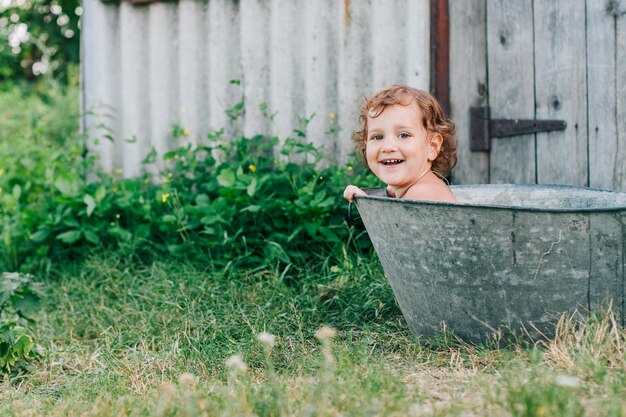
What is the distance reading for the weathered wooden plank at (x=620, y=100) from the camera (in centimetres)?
367

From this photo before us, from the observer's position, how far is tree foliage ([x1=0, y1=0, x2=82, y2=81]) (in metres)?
9.23

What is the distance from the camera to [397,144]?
9.69 ft

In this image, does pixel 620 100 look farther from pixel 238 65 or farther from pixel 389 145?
pixel 238 65

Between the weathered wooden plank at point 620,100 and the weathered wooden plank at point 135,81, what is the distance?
111 inches

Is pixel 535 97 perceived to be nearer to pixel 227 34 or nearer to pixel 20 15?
pixel 227 34

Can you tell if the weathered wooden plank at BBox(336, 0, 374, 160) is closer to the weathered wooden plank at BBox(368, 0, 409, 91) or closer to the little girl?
the weathered wooden plank at BBox(368, 0, 409, 91)

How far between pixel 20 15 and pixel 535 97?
7.14 m

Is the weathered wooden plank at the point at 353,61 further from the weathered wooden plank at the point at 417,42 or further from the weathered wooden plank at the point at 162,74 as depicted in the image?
the weathered wooden plank at the point at 162,74

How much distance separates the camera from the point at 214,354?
2.90 meters

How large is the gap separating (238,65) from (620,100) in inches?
85.5

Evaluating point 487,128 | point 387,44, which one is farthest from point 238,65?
point 487,128

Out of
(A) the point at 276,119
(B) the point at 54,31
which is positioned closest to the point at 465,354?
(A) the point at 276,119

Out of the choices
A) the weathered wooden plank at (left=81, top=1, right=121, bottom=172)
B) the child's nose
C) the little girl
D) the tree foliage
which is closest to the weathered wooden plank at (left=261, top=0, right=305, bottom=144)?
the weathered wooden plank at (left=81, top=1, right=121, bottom=172)

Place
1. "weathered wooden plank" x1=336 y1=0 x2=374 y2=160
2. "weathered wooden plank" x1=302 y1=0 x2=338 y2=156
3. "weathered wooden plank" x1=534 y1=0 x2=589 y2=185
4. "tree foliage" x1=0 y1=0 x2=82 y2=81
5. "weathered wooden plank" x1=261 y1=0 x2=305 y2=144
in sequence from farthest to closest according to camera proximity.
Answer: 1. "tree foliage" x1=0 y1=0 x2=82 y2=81
2. "weathered wooden plank" x1=261 y1=0 x2=305 y2=144
3. "weathered wooden plank" x1=302 y1=0 x2=338 y2=156
4. "weathered wooden plank" x1=336 y1=0 x2=374 y2=160
5. "weathered wooden plank" x1=534 y1=0 x2=589 y2=185
